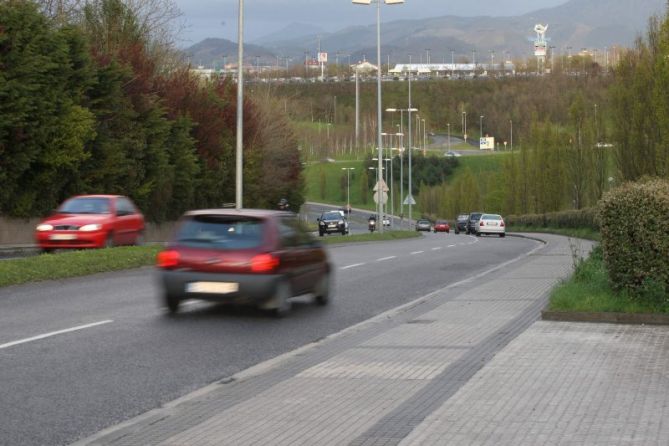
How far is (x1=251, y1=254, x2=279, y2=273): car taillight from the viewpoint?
14.8 metres

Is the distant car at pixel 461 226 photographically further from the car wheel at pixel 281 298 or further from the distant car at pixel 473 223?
the car wheel at pixel 281 298

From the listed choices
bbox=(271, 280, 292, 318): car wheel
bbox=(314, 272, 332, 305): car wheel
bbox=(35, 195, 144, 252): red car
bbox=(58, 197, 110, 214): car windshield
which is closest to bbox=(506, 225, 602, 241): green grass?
bbox=(35, 195, 144, 252): red car

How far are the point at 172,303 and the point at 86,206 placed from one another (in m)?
13.9

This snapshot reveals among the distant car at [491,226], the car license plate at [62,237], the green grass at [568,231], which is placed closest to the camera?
the car license plate at [62,237]

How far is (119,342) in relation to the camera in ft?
41.3

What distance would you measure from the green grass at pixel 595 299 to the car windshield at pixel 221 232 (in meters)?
4.15

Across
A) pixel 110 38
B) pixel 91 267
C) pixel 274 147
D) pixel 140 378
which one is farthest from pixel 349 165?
pixel 140 378

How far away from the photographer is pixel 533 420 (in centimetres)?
782

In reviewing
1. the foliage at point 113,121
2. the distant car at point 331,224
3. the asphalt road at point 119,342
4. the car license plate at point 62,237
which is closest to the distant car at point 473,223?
the distant car at point 331,224

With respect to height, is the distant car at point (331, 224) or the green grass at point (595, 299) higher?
the green grass at point (595, 299)

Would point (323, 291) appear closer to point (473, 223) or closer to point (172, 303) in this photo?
point (172, 303)

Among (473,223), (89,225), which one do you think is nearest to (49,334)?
(89,225)

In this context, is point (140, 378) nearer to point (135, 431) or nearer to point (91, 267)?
point (135, 431)

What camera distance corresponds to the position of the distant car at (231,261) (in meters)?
14.8
